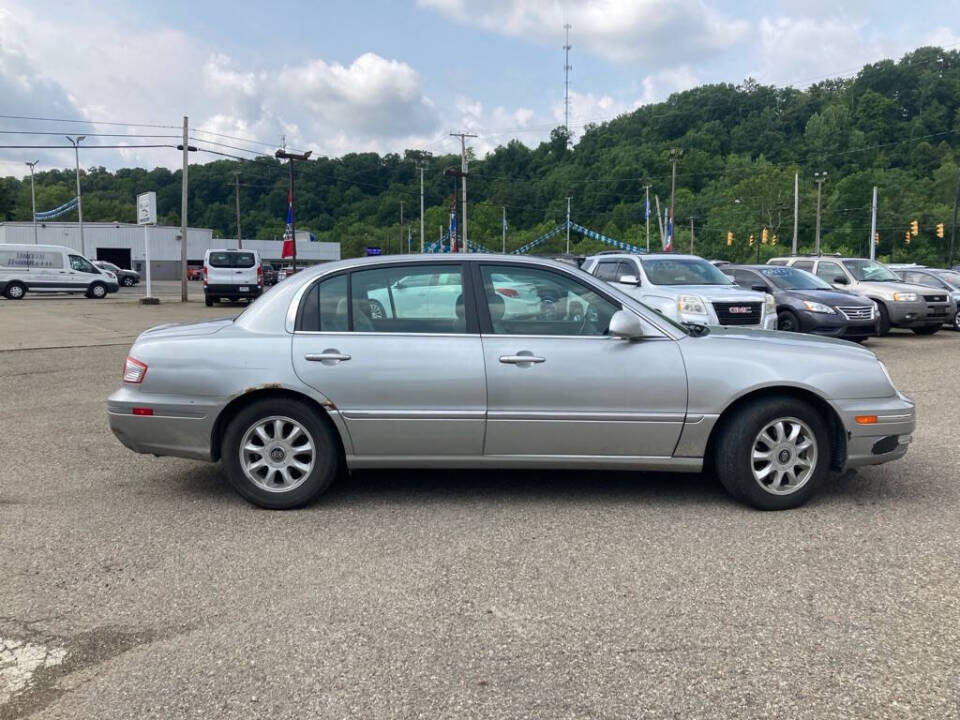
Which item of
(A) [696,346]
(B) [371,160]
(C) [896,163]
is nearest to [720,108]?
(C) [896,163]

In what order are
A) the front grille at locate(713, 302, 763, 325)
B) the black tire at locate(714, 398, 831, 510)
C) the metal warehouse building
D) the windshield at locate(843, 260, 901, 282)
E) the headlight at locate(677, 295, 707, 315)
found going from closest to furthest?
1. the black tire at locate(714, 398, 831, 510)
2. the headlight at locate(677, 295, 707, 315)
3. the front grille at locate(713, 302, 763, 325)
4. the windshield at locate(843, 260, 901, 282)
5. the metal warehouse building

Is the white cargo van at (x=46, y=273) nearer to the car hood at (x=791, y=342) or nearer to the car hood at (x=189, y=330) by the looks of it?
the car hood at (x=189, y=330)

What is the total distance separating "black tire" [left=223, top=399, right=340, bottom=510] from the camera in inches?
194

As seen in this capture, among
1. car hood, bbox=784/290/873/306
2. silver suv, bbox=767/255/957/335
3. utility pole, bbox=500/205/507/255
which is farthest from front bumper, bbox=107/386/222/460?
utility pole, bbox=500/205/507/255

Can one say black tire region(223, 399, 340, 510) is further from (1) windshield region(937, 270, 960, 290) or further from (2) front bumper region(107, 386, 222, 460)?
(1) windshield region(937, 270, 960, 290)

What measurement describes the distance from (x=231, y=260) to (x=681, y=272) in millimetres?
18408

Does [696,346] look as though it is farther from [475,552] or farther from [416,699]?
A: [416,699]

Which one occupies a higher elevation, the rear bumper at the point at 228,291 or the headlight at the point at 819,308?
the rear bumper at the point at 228,291

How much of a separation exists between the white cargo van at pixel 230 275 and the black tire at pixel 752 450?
80.7 ft

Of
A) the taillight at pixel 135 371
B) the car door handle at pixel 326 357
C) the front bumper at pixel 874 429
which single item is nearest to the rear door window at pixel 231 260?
the taillight at pixel 135 371

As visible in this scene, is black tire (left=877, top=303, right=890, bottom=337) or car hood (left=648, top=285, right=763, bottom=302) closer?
car hood (left=648, top=285, right=763, bottom=302)

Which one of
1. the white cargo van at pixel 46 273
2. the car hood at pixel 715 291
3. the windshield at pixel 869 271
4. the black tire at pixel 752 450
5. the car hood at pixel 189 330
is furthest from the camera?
the white cargo van at pixel 46 273

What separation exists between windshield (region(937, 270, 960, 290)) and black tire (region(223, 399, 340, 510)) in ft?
60.2

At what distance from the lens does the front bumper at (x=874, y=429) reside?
4.92m
